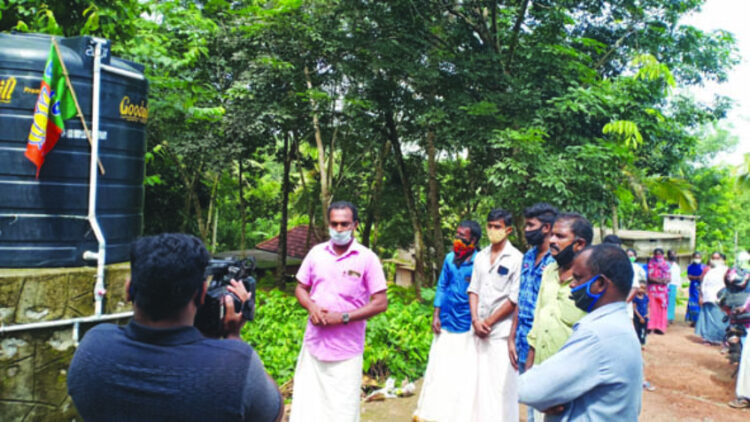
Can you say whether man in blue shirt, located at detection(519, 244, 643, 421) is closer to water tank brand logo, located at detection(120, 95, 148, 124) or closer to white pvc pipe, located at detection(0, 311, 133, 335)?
white pvc pipe, located at detection(0, 311, 133, 335)

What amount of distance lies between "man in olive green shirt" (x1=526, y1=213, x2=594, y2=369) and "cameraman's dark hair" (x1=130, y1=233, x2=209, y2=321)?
2309 mm

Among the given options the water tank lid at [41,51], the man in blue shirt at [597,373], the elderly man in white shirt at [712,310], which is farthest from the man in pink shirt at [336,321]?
the elderly man in white shirt at [712,310]

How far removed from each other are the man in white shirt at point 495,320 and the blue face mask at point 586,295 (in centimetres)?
191

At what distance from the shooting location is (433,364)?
482 centimetres

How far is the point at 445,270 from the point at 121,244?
8.92ft

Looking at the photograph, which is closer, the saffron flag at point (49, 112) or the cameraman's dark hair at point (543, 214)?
the saffron flag at point (49, 112)

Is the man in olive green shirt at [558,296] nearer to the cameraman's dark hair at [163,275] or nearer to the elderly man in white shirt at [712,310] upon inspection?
the cameraman's dark hair at [163,275]

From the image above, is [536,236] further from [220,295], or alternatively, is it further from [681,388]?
[681,388]

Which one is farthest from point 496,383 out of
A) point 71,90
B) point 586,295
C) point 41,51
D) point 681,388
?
point 41,51

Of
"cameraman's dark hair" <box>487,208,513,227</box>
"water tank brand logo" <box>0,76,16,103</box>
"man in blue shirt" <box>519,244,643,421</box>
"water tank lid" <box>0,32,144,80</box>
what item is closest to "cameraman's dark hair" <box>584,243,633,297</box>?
"man in blue shirt" <box>519,244,643,421</box>

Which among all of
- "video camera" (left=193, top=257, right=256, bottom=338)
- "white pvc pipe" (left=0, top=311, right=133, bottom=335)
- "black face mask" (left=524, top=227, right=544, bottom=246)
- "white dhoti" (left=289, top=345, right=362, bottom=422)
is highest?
"black face mask" (left=524, top=227, right=544, bottom=246)

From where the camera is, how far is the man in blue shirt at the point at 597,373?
206 cm

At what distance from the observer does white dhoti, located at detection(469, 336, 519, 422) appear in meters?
4.39

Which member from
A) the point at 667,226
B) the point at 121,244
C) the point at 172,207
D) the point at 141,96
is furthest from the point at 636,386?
the point at 667,226
